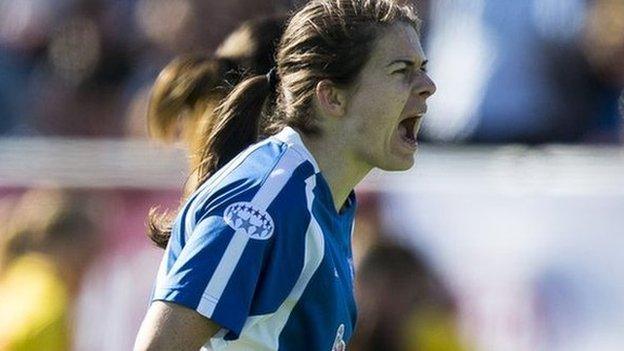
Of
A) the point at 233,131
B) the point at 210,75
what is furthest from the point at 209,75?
the point at 233,131

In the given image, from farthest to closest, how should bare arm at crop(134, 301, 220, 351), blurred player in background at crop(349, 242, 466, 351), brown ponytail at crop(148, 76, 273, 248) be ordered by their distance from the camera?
blurred player in background at crop(349, 242, 466, 351) < brown ponytail at crop(148, 76, 273, 248) < bare arm at crop(134, 301, 220, 351)

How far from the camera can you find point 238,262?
276cm

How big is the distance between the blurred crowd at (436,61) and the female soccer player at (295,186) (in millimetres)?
1884

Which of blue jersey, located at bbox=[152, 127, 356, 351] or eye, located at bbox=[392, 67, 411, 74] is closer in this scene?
blue jersey, located at bbox=[152, 127, 356, 351]

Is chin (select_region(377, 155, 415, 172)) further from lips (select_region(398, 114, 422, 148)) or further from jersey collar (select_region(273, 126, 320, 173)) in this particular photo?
jersey collar (select_region(273, 126, 320, 173))

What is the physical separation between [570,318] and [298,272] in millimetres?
2270

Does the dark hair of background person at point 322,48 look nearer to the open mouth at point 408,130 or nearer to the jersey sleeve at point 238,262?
the open mouth at point 408,130

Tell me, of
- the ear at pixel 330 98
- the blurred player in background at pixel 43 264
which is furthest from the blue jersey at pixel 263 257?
the blurred player in background at pixel 43 264

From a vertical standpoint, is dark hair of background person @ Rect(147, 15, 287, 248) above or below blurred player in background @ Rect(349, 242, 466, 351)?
above

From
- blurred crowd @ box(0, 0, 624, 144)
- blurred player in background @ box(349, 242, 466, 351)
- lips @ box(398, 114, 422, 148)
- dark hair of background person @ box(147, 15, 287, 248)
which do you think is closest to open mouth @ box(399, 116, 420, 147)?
lips @ box(398, 114, 422, 148)

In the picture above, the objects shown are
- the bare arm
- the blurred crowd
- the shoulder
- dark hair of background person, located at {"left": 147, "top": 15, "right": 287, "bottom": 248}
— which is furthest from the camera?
the blurred crowd

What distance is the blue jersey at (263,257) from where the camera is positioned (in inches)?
109

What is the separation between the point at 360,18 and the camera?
3104mm

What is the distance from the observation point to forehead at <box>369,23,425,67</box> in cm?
311
